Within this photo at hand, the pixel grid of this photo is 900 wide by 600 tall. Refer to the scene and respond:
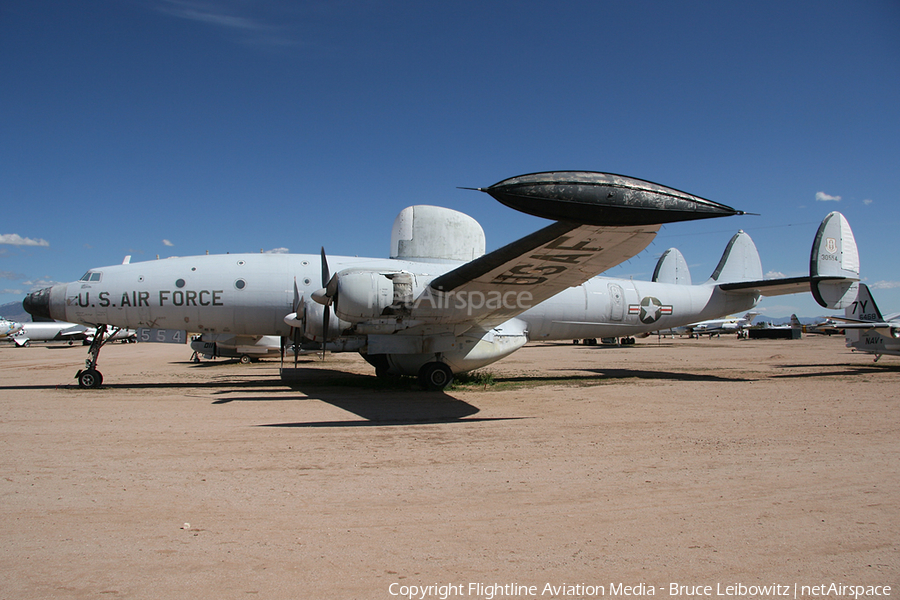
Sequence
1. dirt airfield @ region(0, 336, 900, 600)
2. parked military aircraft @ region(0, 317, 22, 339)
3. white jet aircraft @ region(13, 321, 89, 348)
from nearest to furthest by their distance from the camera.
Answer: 1. dirt airfield @ region(0, 336, 900, 600)
2. white jet aircraft @ region(13, 321, 89, 348)
3. parked military aircraft @ region(0, 317, 22, 339)

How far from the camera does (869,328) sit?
59.0 feet

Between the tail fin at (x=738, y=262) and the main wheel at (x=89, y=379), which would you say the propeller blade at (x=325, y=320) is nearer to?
the main wheel at (x=89, y=379)

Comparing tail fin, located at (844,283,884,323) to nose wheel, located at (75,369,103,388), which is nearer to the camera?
nose wheel, located at (75,369,103,388)

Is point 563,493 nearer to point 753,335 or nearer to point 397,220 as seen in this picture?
point 397,220

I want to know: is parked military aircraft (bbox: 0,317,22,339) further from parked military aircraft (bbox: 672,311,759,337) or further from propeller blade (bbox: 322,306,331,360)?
parked military aircraft (bbox: 672,311,759,337)

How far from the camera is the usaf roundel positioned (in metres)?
14.4

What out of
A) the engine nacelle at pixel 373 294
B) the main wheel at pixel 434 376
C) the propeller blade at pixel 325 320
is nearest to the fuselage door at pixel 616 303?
the main wheel at pixel 434 376

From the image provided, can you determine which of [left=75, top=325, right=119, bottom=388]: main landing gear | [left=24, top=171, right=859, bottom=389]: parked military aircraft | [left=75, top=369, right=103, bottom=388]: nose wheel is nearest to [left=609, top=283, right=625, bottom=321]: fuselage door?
[left=24, top=171, right=859, bottom=389]: parked military aircraft

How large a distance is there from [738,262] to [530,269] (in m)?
10.4

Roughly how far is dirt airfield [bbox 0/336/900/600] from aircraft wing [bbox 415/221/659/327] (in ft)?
7.62

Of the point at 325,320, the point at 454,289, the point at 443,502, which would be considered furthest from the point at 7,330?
the point at 443,502

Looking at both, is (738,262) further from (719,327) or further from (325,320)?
(719,327)

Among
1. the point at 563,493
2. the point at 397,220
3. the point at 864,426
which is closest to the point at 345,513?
the point at 563,493

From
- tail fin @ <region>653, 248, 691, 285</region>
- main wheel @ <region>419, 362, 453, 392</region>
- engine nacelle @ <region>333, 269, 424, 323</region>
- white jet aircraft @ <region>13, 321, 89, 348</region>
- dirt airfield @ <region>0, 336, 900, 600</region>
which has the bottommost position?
dirt airfield @ <region>0, 336, 900, 600</region>
